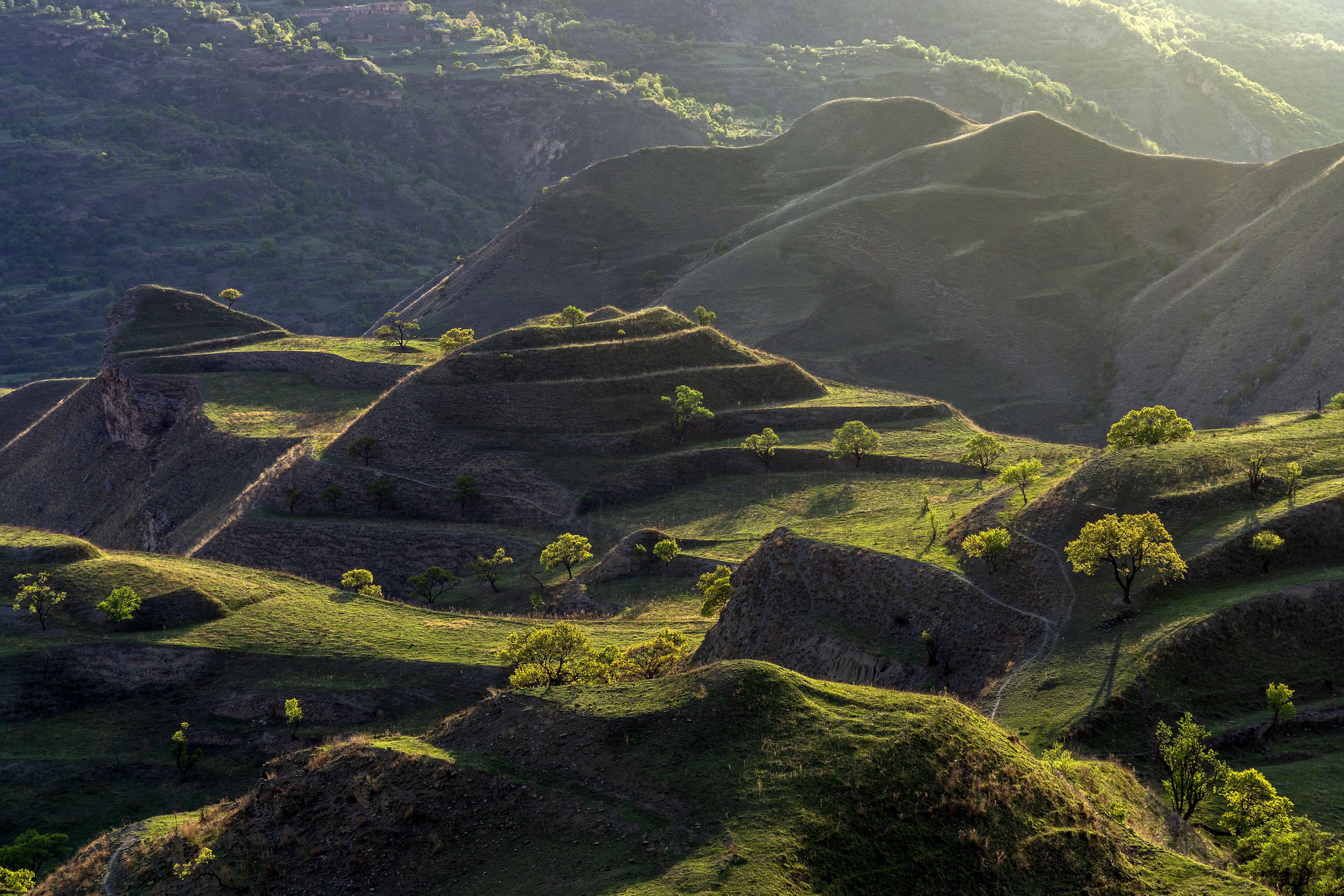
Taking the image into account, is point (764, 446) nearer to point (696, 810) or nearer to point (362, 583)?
point (362, 583)

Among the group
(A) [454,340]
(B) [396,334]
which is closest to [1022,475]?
(A) [454,340]

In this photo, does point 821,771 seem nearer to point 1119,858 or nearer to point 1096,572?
point 1119,858

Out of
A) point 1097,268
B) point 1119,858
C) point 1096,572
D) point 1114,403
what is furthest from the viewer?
point 1097,268

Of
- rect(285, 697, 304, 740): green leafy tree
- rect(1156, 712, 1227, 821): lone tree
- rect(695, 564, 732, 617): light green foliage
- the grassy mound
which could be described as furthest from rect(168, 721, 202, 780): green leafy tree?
rect(1156, 712, 1227, 821): lone tree

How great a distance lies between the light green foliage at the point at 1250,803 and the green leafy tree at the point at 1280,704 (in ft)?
16.2

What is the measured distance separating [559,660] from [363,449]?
4592cm

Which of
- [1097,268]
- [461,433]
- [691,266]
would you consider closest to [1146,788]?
[461,433]

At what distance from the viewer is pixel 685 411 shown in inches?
3071

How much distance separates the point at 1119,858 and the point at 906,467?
52132 millimetres

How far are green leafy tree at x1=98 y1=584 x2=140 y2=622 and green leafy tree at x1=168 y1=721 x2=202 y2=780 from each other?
29.5ft

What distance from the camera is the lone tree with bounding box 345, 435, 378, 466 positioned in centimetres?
7319

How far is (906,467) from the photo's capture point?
7169cm

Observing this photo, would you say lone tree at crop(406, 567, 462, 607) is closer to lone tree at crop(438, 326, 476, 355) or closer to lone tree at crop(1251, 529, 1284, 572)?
lone tree at crop(438, 326, 476, 355)

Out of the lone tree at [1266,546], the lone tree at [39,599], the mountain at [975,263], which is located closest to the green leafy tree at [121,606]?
the lone tree at [39,599]
